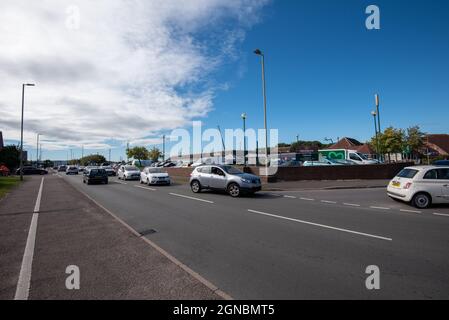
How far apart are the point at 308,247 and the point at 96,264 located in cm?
409

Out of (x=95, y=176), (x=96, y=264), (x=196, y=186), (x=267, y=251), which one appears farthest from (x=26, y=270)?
(x=95, y=176)

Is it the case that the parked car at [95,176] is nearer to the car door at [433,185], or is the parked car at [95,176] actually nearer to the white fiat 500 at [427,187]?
the white fiat 500 at [427,187]

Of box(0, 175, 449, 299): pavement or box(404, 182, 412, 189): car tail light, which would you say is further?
box(404, 182, 412, 189): car tail light

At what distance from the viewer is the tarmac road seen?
383 centimetres

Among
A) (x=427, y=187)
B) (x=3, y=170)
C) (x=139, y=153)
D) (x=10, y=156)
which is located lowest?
(x=427, y=187)

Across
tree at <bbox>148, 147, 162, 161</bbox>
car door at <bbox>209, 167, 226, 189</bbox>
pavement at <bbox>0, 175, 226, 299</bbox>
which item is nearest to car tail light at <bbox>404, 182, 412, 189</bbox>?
car door at <bbox>209, 167, 226, 189</bbox>

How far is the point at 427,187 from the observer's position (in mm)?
10000

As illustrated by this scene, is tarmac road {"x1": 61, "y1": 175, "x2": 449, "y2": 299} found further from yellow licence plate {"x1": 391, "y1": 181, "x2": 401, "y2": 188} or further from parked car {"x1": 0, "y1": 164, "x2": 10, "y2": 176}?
parked car {"x1": 0, "y1": 164, "x2": 10, "y2": 176}

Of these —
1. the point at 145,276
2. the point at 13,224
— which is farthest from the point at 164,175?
the point at 145,276

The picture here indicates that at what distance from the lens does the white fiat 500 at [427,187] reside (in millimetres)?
9930

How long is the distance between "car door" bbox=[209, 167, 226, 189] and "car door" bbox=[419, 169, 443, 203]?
8746 millimetres

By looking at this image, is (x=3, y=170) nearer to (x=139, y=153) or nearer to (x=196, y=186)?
(x=196, y=186)

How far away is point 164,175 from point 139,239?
15.8 metres
